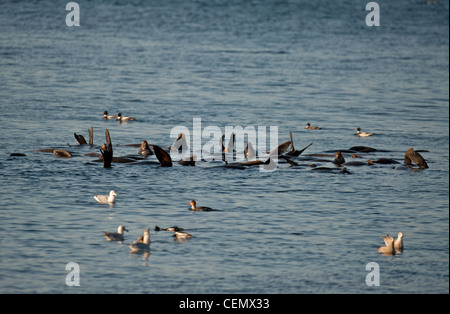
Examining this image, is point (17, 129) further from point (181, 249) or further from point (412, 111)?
point (412, 111)

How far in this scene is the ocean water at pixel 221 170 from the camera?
1460 cm

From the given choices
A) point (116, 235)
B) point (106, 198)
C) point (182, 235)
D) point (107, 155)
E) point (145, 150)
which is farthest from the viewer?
point (145, 150)

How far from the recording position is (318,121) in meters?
32.1

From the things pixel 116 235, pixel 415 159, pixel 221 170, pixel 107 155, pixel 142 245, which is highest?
pixel 107 155

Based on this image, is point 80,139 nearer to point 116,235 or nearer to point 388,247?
point 116,235

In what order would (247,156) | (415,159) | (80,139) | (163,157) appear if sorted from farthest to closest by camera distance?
(80,139) < (247,156) < (415,159) < (163,157)

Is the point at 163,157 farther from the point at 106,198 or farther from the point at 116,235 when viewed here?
the point at 116,235

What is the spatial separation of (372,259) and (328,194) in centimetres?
522

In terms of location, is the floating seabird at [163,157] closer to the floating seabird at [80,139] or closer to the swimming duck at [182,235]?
the floating seabird at [80,139]

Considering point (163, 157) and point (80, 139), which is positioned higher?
point (80, 139)

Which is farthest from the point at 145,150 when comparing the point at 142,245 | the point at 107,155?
Answer: the point at 142,245

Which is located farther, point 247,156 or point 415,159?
point 247,156

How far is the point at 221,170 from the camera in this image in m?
22.8

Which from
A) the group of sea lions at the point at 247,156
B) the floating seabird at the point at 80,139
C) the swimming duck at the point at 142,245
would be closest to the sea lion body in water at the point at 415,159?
the group of sea lions at the point at 247,156
